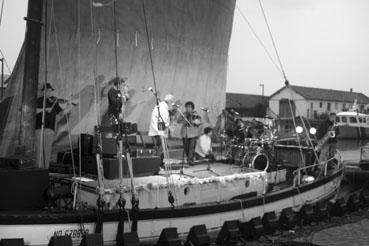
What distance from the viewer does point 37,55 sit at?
721 cm

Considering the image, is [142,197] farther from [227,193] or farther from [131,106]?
[131,106]

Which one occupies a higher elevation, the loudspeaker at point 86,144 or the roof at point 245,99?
the roof at point 245,99

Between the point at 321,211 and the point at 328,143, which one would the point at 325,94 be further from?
the point at 321,211

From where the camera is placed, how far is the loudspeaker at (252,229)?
337 inches

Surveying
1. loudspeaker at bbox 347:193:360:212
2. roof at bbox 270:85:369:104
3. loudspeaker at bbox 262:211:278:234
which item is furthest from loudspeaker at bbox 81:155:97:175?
roof at bbox 270:85:369:104

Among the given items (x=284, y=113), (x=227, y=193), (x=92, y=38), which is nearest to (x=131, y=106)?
(x=92, y=38)

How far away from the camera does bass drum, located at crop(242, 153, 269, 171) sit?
438 inches

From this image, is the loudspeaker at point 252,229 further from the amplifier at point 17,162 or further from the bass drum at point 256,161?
the amplifier at point 17,162

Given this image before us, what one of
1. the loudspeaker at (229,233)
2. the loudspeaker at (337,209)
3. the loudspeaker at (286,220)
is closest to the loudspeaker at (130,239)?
the loudspeaker at (229,233)

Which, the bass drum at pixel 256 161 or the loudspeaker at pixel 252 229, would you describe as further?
the bass drum at pixel 256 161

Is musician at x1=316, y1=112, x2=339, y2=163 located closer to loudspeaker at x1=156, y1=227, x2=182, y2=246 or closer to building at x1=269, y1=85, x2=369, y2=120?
loudspeaker at x1=156, y1=227, x2=182, y2=246

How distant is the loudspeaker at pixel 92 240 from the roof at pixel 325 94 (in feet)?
212

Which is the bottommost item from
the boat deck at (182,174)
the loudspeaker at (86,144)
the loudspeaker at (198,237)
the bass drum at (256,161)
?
the loudspeaker at (198,237)

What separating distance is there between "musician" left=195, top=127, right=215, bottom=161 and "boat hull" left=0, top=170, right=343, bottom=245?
8.04ft
